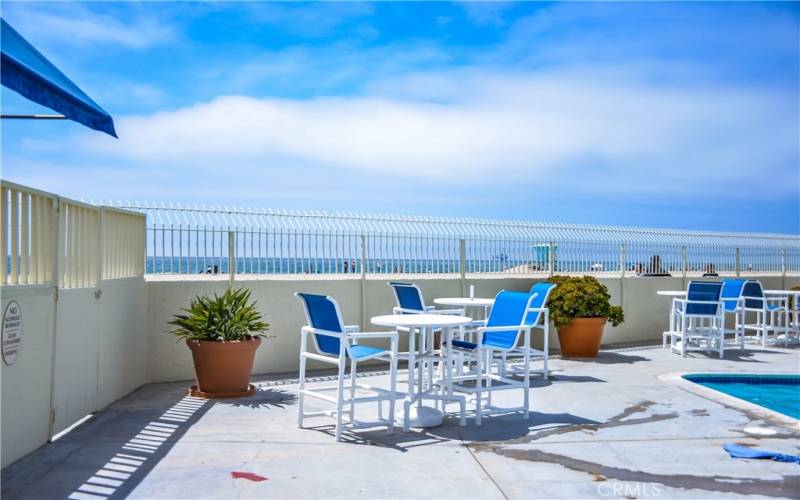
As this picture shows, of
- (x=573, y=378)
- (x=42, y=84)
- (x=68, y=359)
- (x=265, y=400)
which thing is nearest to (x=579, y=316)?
(x=573, y=378)

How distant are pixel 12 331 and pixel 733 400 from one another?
588 cm

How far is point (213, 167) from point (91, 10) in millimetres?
9356

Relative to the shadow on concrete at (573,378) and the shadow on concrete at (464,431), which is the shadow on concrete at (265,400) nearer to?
the shadow on concrete at (464,431)

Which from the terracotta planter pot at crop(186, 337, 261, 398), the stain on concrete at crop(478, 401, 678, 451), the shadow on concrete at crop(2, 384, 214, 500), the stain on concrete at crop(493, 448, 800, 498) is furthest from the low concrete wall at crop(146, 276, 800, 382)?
the stain on concrete at crop(493, 448, 800, 498)

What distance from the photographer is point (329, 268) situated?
8633mm

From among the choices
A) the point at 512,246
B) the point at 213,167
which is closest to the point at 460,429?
the point at 512,246

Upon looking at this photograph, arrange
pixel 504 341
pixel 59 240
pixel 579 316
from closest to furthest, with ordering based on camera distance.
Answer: pixel 59 240 → pixel 504 341 → pixel 579 316

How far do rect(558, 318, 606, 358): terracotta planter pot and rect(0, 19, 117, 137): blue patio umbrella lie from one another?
21.9 ft

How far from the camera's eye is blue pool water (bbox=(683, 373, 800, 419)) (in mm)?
6969

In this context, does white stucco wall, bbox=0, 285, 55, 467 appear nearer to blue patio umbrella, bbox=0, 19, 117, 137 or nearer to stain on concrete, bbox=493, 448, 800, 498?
blue patio umbrella, bbox=0, 19, 117, 137

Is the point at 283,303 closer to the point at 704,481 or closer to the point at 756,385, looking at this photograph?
the point at 704,481

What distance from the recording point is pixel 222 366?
20.3 feet

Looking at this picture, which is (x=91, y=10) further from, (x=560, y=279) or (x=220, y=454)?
(x=560, y=279)

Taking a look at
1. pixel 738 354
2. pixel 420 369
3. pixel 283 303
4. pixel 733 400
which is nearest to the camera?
pixel 420 369
